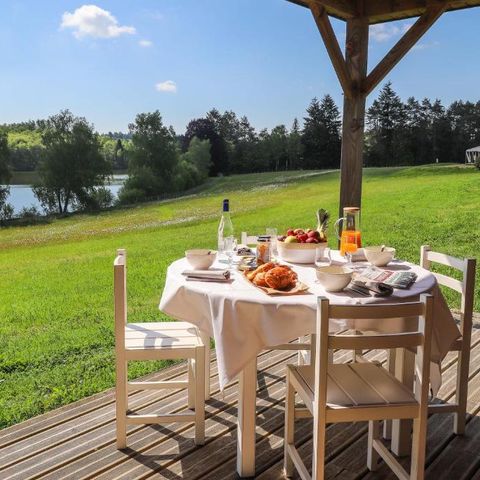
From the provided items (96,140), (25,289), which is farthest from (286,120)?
(25,289)

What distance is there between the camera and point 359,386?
1624 millimetres

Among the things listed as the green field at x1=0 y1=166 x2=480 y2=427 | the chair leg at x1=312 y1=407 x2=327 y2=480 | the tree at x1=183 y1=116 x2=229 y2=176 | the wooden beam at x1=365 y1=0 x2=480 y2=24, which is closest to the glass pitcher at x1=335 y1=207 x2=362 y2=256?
the chair leg at x1=312 y1=407 x2=327 y2=480

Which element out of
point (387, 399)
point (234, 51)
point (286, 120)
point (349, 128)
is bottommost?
point (387, 399)

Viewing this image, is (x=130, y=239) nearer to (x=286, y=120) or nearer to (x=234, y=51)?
(x=286, y=120)

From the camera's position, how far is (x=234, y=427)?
2.21 m

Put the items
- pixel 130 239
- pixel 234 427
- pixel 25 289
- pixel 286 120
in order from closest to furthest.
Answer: pixel 234 427 → pixel 25 289 → pixel 130 239 → pixel 286 120

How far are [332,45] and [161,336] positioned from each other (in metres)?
2.17

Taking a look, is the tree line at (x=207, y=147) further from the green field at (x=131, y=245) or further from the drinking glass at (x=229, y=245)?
the drinking glass at (x=229, y=245)

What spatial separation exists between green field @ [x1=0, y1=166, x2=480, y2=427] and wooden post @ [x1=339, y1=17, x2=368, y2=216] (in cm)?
186

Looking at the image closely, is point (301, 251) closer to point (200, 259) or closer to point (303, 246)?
point (303, 246)

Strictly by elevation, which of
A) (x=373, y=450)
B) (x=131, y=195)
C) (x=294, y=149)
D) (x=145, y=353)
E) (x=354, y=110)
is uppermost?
(x=294, y=149)

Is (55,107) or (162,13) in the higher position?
(162,13)

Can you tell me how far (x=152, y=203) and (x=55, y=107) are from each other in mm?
4950

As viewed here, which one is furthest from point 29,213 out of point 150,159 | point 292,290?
point 292,290
